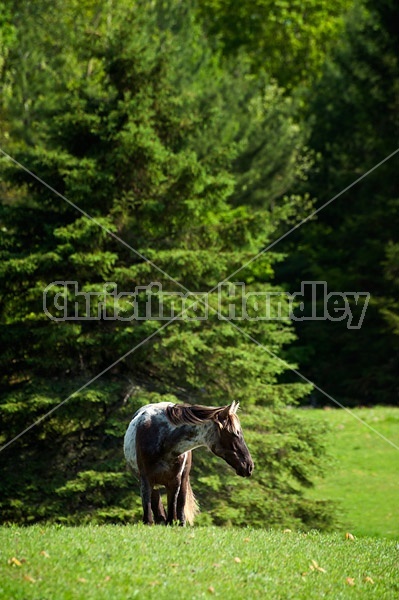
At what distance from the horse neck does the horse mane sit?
0.21 ft

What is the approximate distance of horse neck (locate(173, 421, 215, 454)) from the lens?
31.9ft

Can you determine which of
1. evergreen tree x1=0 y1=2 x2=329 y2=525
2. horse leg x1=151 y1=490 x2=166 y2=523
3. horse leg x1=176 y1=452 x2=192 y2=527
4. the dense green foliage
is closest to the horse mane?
horse leg x1=176 y1=452 x2=192 y2=527

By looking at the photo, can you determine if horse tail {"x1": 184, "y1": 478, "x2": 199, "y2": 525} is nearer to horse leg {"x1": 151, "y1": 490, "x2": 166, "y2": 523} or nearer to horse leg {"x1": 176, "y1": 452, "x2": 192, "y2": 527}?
horse leg {"x1": 176, "y1": 452, "x2": 192, "y2": 527}

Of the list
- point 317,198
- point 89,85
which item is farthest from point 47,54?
point 89,85

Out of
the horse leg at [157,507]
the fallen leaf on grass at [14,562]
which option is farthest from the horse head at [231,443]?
the fallen leaf on grass at [14,562]

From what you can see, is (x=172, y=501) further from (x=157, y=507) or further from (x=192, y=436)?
(x=192, y=436)

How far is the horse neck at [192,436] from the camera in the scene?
383 inches

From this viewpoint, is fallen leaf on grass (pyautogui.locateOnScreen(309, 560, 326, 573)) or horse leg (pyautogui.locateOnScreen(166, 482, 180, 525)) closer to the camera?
fallen leaf on grass (pyautogui.locateOnScreen(309, 560, 326, 573))

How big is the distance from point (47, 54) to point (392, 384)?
924 inches

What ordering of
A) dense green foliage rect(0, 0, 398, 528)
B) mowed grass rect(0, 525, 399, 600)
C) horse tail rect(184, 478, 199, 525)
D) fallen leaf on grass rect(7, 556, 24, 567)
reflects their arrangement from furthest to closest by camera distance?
dense green foliage rect(0, 0, 398, 528), horse tail rect(184, 478, 199, 525), fallen leaf on grass rect(7, 556, 24, 567), mowed grass rect(0, 525, 399, 600)

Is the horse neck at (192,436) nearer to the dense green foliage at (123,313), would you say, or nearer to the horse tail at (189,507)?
the horse tail at (189,507)

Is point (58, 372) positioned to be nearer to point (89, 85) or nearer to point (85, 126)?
point (85, 126)

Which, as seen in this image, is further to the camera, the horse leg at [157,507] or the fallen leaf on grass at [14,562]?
the horse leg at [157,507]

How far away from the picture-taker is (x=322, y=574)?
866 centimetres
